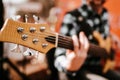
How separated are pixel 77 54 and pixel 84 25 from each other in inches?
7.1

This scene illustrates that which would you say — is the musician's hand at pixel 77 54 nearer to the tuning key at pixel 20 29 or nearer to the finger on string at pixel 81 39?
the finger on string at pixel 81 39

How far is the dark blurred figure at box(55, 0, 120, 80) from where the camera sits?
3.79 feet

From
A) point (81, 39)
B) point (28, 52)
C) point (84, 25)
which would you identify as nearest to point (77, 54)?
point (81, 39)

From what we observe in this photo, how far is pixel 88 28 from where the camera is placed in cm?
123

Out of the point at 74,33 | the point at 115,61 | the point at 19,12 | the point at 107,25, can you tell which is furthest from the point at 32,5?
the point at 115,61

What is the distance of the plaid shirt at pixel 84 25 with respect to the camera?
3.72ft

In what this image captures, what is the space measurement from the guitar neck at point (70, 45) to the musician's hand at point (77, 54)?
3 cm

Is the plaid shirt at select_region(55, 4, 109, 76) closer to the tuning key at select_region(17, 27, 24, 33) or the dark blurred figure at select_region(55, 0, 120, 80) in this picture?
the dark blurred figure at select_region(55, 0, 120, 80)

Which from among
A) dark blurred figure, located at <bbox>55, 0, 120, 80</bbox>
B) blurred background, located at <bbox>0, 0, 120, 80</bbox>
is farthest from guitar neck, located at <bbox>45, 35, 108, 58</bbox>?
blurred background, located at <bbox>0, 0, 120, 80</bbox>

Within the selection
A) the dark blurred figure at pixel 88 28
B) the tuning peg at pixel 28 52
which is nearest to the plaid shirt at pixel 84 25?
the dark blurred figure at pixel 88 28

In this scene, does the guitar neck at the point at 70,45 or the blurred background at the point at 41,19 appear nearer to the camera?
the guitar neck at the point at 70,45

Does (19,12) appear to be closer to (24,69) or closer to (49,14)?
(49,14)

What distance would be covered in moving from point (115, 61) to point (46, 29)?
605 mm

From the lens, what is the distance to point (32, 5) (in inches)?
47.1
